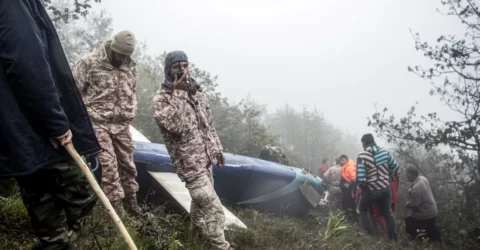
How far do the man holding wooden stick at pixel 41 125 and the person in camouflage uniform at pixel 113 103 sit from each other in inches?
64.2

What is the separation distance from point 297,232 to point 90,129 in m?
4.31

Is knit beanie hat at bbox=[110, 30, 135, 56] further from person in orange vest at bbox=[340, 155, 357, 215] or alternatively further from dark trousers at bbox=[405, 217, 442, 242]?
person in orange vest at bbox=[340, 155, 357, 215]

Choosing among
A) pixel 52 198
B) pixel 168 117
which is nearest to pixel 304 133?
pixel 168 117

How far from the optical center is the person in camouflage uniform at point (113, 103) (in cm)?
381

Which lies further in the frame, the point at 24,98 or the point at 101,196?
the point at 101,196

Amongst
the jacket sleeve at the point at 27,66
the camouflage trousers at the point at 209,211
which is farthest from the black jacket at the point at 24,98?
the camouflage trousers at the point at 209,211

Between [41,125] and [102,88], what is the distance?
2158mm

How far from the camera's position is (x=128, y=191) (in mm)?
4250

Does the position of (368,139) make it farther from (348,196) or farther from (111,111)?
(111,111)

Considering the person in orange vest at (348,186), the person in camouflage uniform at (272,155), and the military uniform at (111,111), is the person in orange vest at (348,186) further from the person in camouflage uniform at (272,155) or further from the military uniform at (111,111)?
the military uniform at (111,111)

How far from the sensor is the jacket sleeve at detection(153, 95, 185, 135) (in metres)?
3.75

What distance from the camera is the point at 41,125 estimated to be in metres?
1.91

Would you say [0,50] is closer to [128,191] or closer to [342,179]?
[128,191]

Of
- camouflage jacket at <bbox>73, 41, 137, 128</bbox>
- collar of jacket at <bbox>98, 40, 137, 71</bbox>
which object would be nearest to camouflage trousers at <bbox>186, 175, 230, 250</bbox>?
camouflage jacket at <bbox>73, 41, 137, 128</bbox>
